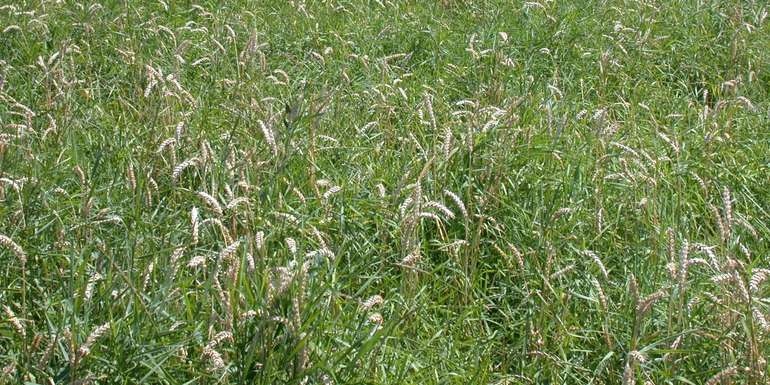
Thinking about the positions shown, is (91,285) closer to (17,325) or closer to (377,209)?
(17,325)

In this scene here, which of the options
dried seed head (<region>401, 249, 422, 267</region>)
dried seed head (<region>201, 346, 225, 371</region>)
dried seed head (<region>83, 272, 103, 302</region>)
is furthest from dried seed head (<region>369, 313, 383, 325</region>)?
dried seed head (<region>83, 272, 103, 302</region>)

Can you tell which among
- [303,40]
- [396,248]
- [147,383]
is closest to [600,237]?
[396,248]

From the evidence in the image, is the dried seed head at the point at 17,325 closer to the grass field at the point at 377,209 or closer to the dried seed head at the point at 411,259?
the grass field at the point at 377,209

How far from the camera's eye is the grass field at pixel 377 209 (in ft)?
8.94

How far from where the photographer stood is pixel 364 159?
4.44 m

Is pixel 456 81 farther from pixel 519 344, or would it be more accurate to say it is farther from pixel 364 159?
pixel 519 344

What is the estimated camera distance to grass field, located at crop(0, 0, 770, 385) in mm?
2725

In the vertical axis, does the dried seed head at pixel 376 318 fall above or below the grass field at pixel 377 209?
above

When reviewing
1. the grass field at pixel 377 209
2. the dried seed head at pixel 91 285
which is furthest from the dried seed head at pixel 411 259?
the dried seed head at pixel 91 285

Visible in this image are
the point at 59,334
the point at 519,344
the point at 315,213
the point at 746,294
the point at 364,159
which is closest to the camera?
the point at 59,334

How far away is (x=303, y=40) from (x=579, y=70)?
4.94 ft

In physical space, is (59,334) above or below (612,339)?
above

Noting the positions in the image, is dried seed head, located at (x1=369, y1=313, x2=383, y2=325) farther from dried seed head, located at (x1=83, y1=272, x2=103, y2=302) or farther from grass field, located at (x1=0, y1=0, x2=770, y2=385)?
dried seed head, located at (x1=83, y1=272, x2=103, y2=302)

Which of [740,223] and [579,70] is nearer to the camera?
[740,223]
